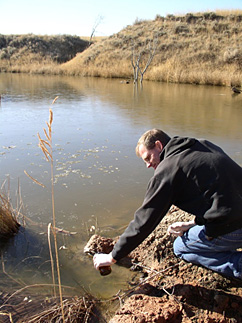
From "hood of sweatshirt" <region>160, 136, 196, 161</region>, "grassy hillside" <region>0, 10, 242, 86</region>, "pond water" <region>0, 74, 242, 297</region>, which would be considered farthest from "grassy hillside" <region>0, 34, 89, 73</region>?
"hood of sweatshirt" <region>160, 136, 196, 161</region>

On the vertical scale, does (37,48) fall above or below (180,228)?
above

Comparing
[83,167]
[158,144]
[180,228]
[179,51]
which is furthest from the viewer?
[179,51]

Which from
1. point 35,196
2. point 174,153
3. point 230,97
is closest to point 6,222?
point 35,196

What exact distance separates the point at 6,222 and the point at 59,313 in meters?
1.35

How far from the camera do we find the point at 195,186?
1.95m

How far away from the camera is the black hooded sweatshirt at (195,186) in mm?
1908

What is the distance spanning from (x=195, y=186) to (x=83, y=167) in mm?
3438

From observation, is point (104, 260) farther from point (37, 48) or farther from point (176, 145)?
point (37, 48)

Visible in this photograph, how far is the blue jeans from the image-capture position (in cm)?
215

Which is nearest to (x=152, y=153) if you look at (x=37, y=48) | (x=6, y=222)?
(x=6, y=222)

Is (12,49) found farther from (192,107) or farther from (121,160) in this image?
(121,160)

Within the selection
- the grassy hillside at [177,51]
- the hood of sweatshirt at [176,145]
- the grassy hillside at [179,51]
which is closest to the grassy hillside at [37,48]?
the grassy hillside at [177,51]

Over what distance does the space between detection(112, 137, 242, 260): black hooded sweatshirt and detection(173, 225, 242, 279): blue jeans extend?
7.8 inches

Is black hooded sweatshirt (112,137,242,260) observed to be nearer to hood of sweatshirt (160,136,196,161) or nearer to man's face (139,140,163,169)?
hood of sweatshirt (160,136,196,161)
